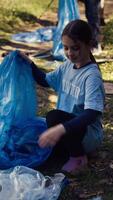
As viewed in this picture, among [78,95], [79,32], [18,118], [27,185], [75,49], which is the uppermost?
[79,32]

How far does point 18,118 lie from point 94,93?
76cm

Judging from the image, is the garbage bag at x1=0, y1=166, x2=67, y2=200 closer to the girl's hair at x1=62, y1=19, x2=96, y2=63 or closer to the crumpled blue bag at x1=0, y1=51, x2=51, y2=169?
the crumpled blue bag at x1=0, y1=51, x2=51, y2=169

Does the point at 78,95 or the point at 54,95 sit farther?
the point at 54,95

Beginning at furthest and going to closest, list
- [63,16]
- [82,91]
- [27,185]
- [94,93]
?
[63,16] → [82,91] → [94,93] → [27,185]

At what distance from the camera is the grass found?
328cm

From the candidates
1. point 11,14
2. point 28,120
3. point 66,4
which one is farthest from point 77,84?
point 11,14

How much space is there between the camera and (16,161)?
11.5 feet

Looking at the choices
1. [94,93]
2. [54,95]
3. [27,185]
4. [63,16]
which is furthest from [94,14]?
[27,185]

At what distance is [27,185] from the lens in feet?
9.93

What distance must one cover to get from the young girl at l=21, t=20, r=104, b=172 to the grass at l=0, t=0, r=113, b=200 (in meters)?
0.15

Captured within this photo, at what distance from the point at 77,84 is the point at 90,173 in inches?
25.0

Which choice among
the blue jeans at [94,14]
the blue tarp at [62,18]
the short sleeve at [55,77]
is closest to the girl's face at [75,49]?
the short sleeve at [55,77]

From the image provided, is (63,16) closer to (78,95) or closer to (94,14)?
(94,14)

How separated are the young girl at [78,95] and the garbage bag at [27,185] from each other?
0.29 metres
